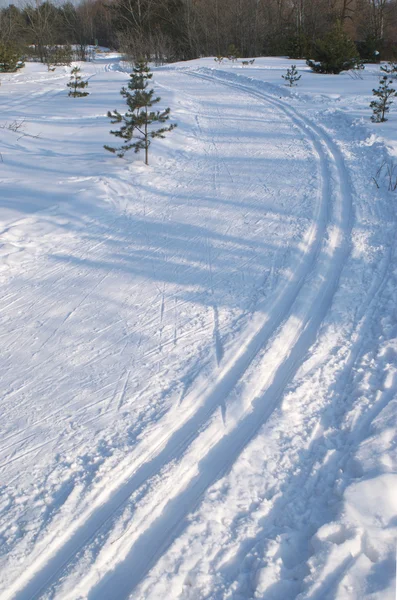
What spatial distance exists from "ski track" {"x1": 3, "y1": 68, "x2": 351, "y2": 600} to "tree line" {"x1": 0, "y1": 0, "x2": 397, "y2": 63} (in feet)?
110

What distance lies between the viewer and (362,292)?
15.9ft

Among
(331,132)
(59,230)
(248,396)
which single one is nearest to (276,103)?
(331,132)

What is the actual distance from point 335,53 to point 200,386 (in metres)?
24.5

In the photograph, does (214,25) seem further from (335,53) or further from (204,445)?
(204,445)

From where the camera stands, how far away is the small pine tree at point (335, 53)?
22642 millimetres

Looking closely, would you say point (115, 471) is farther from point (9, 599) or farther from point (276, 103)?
point (276, 103)

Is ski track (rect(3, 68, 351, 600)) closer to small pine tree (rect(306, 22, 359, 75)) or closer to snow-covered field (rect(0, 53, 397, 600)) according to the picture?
snow-covered field (rect(0, 53, 397, 600))

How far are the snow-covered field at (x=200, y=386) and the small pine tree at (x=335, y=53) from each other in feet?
57.6

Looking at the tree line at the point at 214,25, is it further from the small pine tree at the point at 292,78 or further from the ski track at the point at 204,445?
the ski track at the point at 204,445

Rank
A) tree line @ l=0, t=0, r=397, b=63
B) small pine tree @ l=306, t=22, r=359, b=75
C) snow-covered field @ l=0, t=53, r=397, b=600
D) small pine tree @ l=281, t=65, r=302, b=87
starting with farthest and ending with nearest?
tree line @ l=0, t=0, r=397, b=63 < small pine tree @ l=306, t=22, r=359, b=75 < small pine tree @ l=281, t=65, r=302, b=87 < snow-covered field @ l=0, t=53, r=397, b=600

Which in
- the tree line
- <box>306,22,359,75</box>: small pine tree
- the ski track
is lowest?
Result: the ski track

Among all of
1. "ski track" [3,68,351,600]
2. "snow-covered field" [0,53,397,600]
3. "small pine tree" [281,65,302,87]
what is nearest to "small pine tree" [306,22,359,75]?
"small pine tree" [281,65,302,87]

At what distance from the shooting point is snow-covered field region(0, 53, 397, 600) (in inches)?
98.5

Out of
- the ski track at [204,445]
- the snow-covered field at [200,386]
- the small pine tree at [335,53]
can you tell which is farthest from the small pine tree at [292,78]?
the ski track at [204,445]
